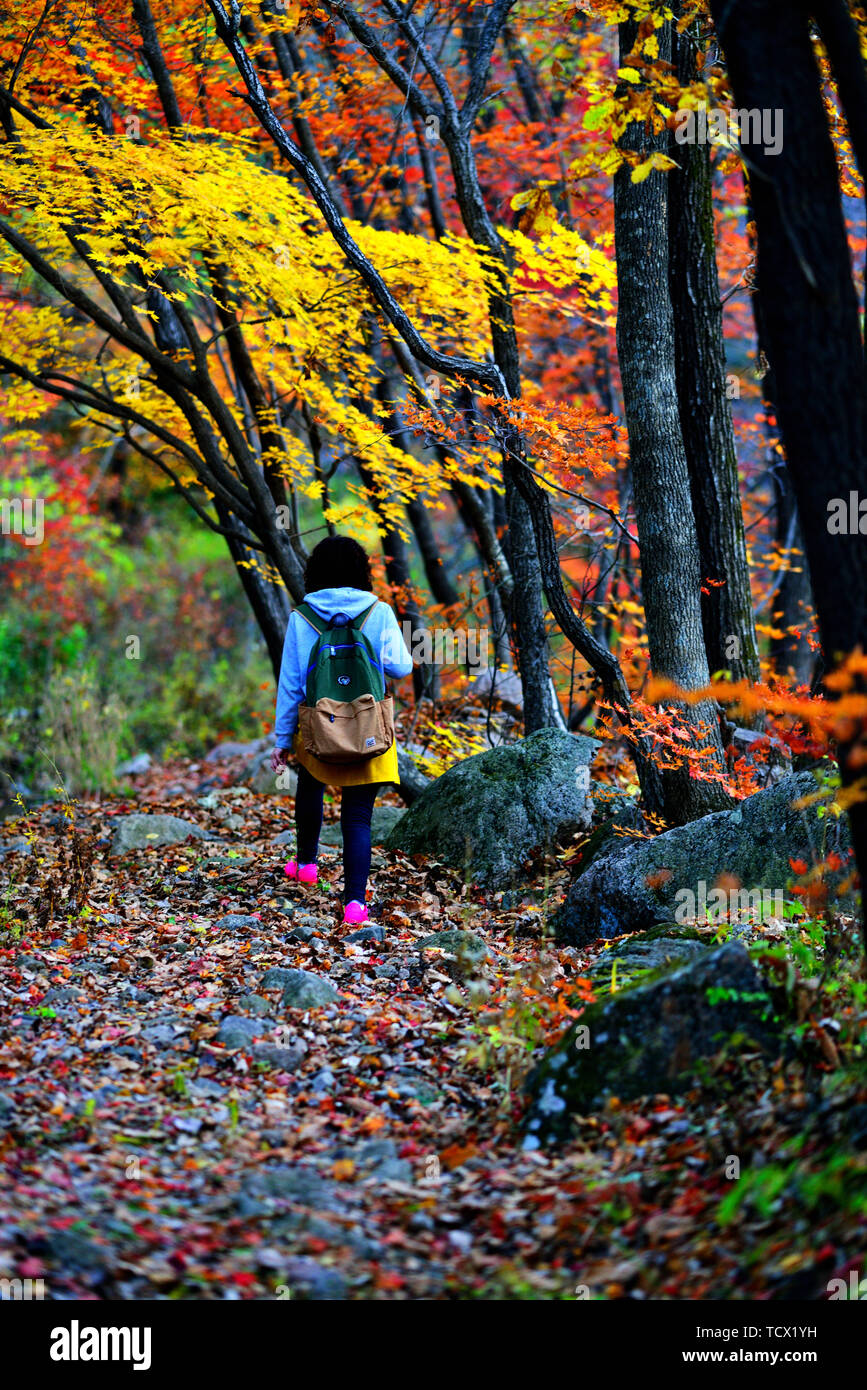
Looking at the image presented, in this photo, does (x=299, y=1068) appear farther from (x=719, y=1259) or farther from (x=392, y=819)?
(x=392, y=819)

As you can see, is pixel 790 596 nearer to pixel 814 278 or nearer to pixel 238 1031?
pixel 238 1031

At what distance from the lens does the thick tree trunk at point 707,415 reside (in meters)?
6.68

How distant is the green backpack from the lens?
5387mm

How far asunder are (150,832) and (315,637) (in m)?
2.76

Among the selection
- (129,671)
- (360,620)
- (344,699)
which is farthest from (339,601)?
(129,671)

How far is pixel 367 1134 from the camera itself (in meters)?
3.80

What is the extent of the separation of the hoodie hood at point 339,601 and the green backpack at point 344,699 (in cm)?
3

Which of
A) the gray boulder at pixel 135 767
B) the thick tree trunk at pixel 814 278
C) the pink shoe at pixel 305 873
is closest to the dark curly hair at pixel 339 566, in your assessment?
the pink shoe at pixel 305 873

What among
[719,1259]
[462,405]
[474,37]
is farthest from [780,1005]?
[474,37]

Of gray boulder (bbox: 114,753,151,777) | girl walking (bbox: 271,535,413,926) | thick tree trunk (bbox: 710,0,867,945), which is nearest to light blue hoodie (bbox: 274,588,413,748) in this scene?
girl walking (bbox: 271,535,413,926)

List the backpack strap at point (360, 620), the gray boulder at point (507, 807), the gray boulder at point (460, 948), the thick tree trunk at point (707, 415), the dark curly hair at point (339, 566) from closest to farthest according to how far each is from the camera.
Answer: the gray boulder at point (460, 948) < the backpack strap at point (360, 620) < the dark curly hair at point (339, 566) < the gray boulder at point (507, 807) < the thick tree trunk at point (707, 415)

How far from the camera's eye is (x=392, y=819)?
7914 millimetres

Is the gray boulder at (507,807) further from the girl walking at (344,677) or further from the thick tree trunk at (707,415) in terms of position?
the thick tree trunk at (707,415)
